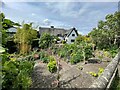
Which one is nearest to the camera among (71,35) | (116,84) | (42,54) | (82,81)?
(116,84)

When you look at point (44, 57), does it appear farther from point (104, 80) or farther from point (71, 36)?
point (71, 36)

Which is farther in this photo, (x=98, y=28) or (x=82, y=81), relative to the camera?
(x=98, y=28)

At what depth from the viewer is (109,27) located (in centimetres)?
2683

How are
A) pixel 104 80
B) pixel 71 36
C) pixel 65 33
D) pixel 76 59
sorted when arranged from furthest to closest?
pixel 65 33 → pixel 71 36 → pixel 76 59 → pixel 104 80

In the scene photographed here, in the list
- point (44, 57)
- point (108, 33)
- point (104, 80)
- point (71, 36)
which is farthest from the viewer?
point (71, 36)

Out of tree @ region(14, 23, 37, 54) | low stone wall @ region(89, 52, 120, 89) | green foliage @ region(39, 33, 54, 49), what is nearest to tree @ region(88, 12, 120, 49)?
Result: green foliage @ region(39, 33, 54, 49)

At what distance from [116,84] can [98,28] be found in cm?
2371

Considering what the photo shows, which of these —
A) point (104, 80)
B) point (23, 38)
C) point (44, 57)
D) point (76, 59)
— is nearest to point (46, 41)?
point (23, 38)

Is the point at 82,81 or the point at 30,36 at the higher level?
the point at 30,36

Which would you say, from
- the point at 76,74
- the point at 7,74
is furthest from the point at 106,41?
the point at 7,74

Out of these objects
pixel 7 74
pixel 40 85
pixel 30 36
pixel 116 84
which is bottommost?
pixel 40 85

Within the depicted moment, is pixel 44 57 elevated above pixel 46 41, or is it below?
below

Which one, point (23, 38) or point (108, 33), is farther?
point (108, 33)

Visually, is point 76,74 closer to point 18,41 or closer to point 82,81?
point 82,81
